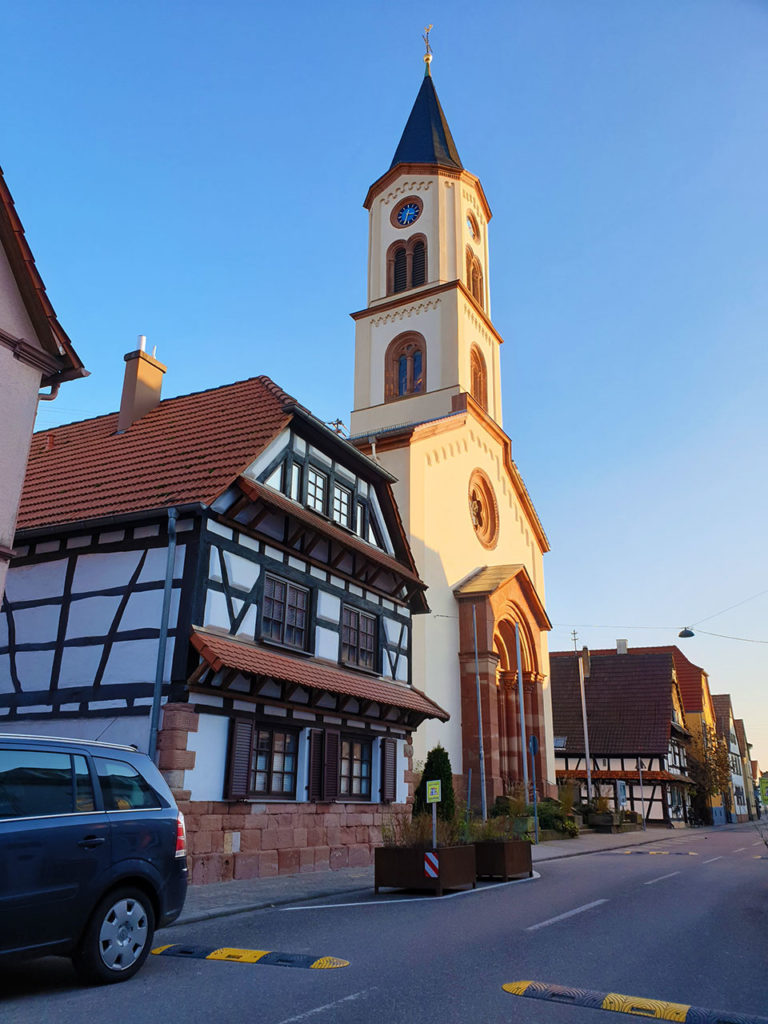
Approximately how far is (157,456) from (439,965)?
11.8m

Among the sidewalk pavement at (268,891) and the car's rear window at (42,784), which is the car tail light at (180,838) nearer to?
the car's rear window at (42,784)

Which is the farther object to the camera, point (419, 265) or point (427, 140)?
point (427, 140)

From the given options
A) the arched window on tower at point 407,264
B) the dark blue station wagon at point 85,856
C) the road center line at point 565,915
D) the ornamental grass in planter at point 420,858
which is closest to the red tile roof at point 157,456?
the ornamental grass in planter at point 420,858

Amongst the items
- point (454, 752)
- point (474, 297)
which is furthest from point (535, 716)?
point (474, 297)

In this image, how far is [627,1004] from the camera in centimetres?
588

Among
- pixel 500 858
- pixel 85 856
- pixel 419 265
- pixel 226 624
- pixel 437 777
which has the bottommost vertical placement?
pixel 500 858

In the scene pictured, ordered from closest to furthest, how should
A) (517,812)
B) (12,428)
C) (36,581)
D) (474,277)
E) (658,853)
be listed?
(12,428), (36,581), (658,853), (517,812), (474,277)

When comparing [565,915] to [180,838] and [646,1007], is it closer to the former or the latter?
[646,1007]

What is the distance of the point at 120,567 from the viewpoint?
571 inches

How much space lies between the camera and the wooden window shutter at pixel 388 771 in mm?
17906

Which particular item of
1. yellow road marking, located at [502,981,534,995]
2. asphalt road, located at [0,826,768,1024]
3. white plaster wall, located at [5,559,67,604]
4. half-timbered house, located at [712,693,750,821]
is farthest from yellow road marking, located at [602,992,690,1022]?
half-timbered house, located at [712,693,750,821]

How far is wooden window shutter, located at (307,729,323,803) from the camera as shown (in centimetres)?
1555

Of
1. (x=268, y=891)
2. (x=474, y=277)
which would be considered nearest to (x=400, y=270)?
(x=474, y=277)

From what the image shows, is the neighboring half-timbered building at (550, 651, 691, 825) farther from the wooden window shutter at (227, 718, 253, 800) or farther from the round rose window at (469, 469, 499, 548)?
the wooden window shutter at (227, 718, 253, 800)
